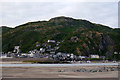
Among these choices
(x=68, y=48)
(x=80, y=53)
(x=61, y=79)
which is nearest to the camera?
(x=61, y=79)

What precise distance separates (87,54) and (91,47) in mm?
14015

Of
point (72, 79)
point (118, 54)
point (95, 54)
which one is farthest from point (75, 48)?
point (72, 79)

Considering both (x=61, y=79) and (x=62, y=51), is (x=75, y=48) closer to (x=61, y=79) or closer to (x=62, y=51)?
(x=62, y=51)

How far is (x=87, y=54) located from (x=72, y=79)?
6276 inches

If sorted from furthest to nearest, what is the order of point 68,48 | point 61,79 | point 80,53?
point 68,48, point 80,53, point 61,79

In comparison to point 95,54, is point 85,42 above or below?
above

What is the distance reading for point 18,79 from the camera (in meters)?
28.3

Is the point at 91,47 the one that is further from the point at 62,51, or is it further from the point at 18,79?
the point at 18,79

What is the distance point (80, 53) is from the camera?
182 meters

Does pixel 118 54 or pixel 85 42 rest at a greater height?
pixel 85 42

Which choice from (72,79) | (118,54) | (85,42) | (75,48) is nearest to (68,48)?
(75,48)

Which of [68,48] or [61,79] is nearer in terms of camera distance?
[61,79]

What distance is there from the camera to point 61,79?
91.7 feet

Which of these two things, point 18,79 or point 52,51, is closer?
point 18,79
